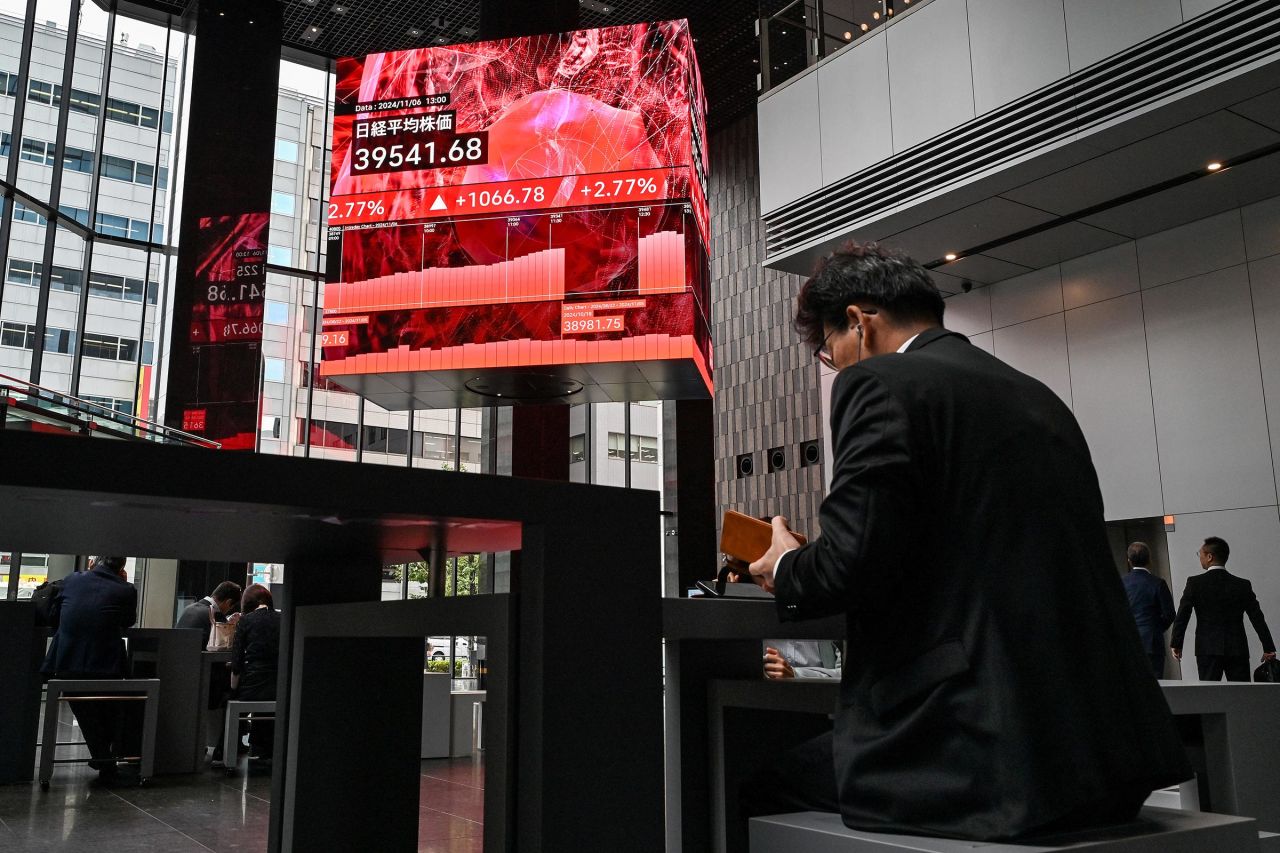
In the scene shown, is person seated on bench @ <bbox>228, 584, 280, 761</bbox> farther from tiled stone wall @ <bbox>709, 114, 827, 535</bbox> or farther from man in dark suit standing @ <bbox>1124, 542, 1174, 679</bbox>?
tiled stone wall @ <bbox>709, 114, 827, 535</bbox>

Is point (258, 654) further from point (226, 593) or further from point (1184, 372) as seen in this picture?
point (1184, 372)

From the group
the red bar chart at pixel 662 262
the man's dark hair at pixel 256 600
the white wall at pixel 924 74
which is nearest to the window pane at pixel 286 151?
the white wall at pixel 924 74

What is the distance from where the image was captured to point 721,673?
80.9 inches

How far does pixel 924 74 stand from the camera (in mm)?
7766

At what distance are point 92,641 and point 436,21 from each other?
980 cm

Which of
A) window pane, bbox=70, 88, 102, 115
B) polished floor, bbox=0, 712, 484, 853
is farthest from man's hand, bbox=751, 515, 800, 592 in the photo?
window pane, bbox=70, 88, 102, 115

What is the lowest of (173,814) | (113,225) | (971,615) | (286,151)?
(173,814)

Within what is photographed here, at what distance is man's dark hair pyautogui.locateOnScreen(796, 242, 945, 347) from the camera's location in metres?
1.42

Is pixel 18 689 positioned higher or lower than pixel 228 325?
lower

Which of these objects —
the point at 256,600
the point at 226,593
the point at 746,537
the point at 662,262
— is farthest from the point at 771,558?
the point at 226,593

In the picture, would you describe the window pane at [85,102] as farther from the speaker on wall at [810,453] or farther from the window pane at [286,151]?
the speaker on wall at [810,453]

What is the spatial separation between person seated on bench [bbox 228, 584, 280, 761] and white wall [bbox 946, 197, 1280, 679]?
6.18 metres

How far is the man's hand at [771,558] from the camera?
1.37m

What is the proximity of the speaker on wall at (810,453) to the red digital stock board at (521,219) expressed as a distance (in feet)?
16.8
